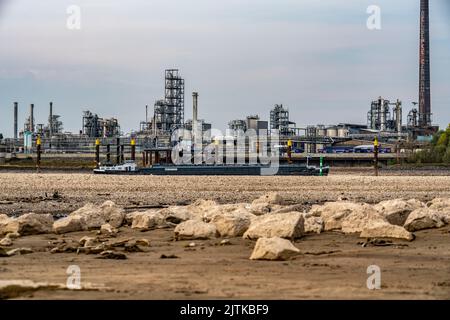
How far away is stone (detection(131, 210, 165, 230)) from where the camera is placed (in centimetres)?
1348

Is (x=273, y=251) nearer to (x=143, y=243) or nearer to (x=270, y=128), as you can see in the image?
(x=143, y=243)

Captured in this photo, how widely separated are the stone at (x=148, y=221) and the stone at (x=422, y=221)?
4181mm

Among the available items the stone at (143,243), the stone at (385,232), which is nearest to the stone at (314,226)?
the stone at (385,232)

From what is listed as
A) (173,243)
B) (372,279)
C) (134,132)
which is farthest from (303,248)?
(134,132)

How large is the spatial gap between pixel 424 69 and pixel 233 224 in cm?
9323

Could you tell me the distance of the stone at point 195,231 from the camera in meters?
11.6

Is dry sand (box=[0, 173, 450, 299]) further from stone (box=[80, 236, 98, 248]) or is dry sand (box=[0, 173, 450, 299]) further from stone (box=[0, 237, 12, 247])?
stone (box=[80, 236, 98, 248])

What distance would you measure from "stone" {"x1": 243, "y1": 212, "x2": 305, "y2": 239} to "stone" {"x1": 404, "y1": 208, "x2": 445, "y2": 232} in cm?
195

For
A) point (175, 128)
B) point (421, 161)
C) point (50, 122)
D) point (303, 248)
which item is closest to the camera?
point (303, 248)

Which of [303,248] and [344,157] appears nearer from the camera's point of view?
[303,248]

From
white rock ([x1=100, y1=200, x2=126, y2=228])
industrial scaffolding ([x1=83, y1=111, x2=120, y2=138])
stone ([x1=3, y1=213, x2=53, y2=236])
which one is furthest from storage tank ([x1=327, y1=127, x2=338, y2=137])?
stone ([x1=3, y1=213, x2=53, y2=236])
